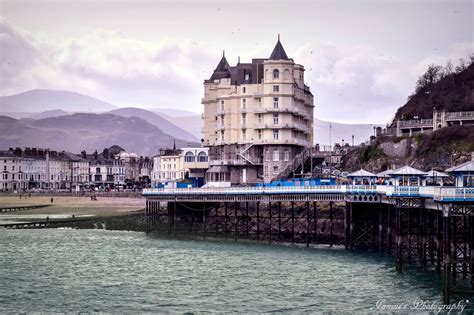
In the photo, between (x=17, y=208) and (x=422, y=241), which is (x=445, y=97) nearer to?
(x=422, y=241)

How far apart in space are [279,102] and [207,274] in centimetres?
5943

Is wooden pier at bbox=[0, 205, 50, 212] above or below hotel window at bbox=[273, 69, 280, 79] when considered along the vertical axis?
below

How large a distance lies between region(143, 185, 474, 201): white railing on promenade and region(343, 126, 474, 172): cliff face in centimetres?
1723

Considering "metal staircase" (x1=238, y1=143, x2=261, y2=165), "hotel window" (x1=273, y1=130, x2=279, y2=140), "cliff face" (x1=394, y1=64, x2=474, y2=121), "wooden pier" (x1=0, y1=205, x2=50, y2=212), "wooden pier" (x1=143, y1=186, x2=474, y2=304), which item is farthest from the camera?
"wooden pier" (x1=0, y1=205, x2=50, y2=212)

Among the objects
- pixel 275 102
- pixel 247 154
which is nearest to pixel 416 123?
pixel 275 102

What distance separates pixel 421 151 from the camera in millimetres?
102062

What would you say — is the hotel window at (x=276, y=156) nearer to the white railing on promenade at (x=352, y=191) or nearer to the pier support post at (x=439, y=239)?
the white railing on promenade at (x=352, y=191)

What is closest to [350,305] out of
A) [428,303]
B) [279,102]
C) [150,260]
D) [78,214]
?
[428,303]

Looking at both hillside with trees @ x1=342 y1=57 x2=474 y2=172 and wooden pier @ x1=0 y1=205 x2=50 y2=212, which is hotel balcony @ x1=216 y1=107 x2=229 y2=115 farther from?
wooden pier @ x1=0 y1=205 x2=50 y2=212

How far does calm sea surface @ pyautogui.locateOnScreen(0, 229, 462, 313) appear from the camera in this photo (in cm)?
5312

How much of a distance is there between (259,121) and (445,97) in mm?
25410

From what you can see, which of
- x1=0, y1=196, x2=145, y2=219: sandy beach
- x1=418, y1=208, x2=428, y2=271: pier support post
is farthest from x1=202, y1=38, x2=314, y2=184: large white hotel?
x1=418, y1=208, x2=428, y2=271: pier support post

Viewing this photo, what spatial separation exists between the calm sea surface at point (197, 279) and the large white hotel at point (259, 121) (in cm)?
3634

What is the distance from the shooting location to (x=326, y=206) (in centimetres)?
10081
